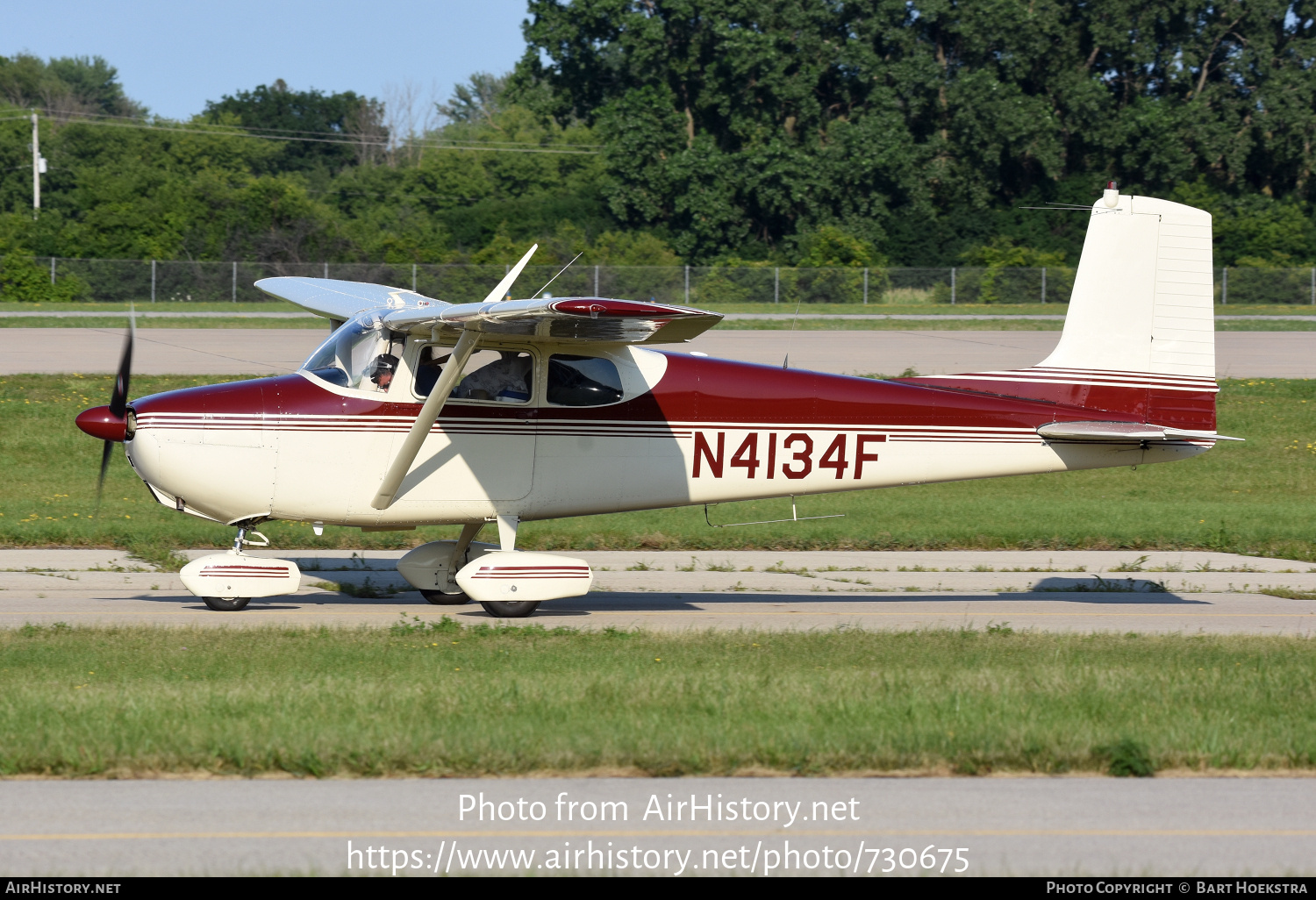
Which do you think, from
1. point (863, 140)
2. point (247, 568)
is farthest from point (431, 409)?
point (863, 140)

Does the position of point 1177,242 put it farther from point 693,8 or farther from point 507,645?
point 693,8

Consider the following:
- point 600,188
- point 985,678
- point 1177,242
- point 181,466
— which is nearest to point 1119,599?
point 1177,242

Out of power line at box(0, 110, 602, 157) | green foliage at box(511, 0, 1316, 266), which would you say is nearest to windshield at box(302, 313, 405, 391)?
green foliage at box(511, 0, 1316, 266)

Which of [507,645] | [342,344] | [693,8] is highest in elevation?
[693,8]

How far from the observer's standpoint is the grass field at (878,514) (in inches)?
623

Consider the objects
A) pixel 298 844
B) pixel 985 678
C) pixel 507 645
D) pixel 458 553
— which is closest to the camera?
pixel 298 844

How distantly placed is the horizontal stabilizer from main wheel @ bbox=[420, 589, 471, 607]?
207 inches

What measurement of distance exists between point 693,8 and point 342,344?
1986 inches

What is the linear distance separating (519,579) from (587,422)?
4.66 feet

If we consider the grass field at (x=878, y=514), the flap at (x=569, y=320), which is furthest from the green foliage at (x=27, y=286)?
the flap at (x=569, y=320)

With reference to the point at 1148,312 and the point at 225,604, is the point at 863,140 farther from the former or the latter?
the point at 225,604

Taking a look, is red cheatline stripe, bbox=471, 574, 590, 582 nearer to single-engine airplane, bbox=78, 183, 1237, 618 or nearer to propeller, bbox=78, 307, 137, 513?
single-engine airplane, bbox=78, 183, 1237, 618

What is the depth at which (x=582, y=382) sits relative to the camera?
11.7 m

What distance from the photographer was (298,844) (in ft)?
18.0
